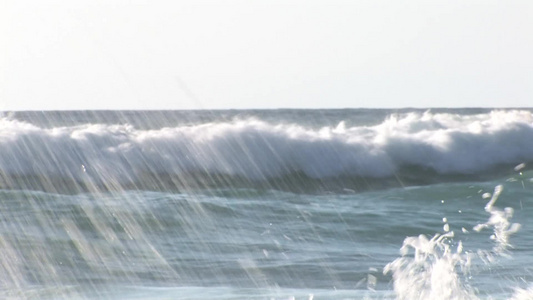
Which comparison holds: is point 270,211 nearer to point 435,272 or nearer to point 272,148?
point 272,148

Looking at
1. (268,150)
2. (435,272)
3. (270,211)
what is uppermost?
(268,150)

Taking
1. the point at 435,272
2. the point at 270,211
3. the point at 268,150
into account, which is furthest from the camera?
the point at 268,150

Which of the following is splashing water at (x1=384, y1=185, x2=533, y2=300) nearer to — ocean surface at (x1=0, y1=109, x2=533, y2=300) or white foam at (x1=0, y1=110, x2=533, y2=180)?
ocean surface at (x1=0, y1=109, x2=533, y2=300)

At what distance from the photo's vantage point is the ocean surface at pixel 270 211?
16.6 ft

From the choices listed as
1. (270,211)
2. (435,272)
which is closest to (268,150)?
(270,211)

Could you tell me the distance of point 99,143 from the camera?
11.0 meters

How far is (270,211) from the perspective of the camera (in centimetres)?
771

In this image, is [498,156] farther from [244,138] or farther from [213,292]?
[213,292]

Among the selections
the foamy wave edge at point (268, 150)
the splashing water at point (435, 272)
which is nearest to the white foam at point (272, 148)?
the foamy wave edge at point (268, 150)

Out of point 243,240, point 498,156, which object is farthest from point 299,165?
point 243,240

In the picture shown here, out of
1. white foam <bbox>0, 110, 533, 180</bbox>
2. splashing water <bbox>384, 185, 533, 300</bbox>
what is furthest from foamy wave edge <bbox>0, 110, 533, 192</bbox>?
splashing water <bbox>384, 185, 533, 300</bbox>

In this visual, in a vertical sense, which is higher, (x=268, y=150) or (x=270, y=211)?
(x=268, y=150)

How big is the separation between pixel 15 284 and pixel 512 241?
3057 mm

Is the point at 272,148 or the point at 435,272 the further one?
the point at 272,148
